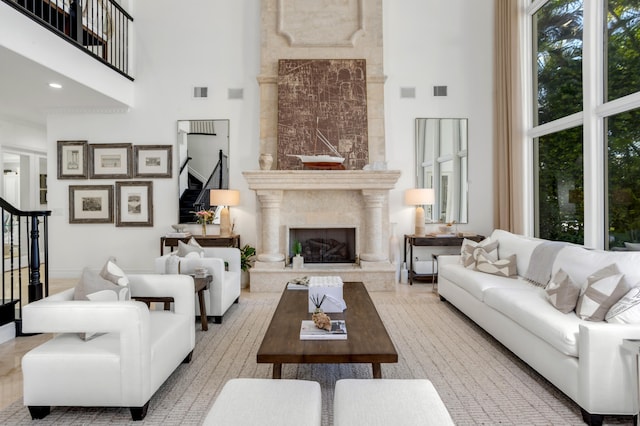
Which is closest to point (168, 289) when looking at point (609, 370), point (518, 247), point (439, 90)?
point (609, 370)

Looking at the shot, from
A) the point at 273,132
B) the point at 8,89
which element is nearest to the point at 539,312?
the point at 273,132

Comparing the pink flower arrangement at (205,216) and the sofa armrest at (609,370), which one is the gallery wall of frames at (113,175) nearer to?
the pink flower arrangement at (205,216)

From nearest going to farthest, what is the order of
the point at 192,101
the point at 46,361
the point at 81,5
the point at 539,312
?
the point at 46,361 < the point at 539,312 < the point at 81,5 < the point at 192,101

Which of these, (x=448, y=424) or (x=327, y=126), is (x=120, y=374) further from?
(x=327, y=126)

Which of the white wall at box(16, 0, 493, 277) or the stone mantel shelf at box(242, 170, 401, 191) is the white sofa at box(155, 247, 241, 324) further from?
the white wall at box(16, 0, 493, 277)

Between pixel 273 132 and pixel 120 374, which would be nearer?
pixel 120 374

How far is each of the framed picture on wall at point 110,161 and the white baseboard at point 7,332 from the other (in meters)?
3.25

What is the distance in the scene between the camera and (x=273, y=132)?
602 centimetres

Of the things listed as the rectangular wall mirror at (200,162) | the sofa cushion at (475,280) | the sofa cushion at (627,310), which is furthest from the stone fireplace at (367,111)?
the sofa cushion at (627,310)

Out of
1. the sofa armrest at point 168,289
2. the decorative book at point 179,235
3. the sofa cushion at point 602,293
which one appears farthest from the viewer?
the decorative book at point 179,235

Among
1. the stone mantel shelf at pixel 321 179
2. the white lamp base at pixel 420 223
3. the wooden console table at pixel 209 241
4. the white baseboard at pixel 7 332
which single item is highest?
the stone mantel shelf at pixel 321 179

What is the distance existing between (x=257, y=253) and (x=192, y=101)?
8.71 feet

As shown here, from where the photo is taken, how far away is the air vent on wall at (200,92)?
6.25 metres

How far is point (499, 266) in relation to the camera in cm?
411
